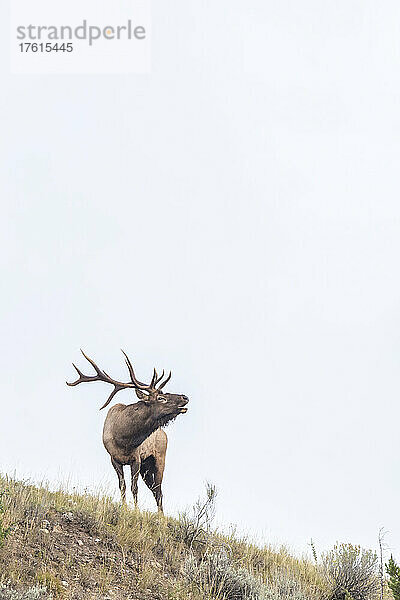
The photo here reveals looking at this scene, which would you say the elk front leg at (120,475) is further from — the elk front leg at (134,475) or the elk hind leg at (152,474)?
the elk hind leg at (152,474)

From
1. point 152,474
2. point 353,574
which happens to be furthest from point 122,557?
point 152,474

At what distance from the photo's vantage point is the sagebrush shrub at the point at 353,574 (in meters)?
8.92

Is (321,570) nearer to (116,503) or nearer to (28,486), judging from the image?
(116,503)

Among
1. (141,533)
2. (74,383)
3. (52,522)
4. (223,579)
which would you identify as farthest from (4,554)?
(74,383)

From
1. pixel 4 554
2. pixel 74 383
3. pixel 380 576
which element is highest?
pixel 74 383

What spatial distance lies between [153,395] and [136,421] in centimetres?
55

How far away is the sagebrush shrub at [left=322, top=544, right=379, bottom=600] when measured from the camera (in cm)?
892

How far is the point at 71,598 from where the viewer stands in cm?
684

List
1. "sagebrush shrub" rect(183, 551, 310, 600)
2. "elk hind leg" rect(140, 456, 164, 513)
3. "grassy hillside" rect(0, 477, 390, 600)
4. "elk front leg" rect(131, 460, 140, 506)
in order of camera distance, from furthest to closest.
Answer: "elk hind leg" rect(140, 456, 164, 513)
"elk front leg" rect(131, 460, 140, 506)
"sagebrush shrub" rect(183, 551, 310, 600)
"grassy hillside" rect(0, 477, 390, 600)

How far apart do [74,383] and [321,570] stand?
201 inches

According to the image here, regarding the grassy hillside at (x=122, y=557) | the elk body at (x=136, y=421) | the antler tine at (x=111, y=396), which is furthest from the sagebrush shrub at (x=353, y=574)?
the antler tine at (x=111, y=396)

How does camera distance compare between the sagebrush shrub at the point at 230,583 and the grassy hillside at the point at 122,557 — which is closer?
the grassy hillside at the point at 122,557

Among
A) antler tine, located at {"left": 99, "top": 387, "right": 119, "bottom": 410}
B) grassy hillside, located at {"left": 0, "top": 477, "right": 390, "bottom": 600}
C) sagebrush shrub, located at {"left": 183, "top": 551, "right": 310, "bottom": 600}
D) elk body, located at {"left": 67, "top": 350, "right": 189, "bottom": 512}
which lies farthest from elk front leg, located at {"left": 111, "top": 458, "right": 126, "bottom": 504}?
sagebrush shrub, located at {"left": 183, "top": 551, "right": 310, "bottom": 600}

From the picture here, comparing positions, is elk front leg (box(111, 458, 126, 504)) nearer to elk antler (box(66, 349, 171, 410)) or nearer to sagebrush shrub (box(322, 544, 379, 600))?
elk antler (box(66, 349, 171, 410))
